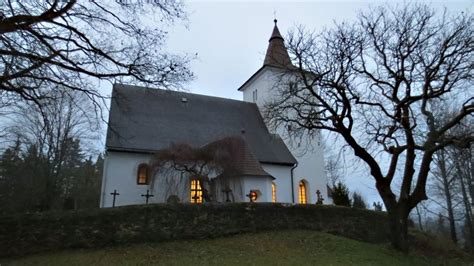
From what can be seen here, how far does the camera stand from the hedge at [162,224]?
34.9 feet

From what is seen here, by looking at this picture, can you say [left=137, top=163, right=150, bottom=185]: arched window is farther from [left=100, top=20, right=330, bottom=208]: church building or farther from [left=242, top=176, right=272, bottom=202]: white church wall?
[left=242, top=176, right=272, bottom=202]: white church wall

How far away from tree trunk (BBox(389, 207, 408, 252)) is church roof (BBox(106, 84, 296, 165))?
995 centimetres

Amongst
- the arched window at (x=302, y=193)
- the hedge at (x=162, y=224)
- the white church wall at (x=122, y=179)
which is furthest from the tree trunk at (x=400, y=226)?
the white church wall at (x=122, y=179)

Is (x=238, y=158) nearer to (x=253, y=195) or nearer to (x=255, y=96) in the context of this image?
(x=253, y=195)

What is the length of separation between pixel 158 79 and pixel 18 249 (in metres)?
7.15

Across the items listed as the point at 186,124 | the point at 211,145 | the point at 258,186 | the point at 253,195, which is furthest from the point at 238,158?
the point at 186,124

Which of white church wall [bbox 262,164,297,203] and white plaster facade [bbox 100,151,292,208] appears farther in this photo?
white church wall [bbox 262,164,297,203]

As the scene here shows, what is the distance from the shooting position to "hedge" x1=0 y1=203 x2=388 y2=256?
1063 centimetres

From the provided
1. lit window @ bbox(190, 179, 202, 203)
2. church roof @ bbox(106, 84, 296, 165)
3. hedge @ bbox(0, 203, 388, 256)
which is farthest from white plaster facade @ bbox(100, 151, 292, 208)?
hedge @ bbox(0, 203, 388, 256)

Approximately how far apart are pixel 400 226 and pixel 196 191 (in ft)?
30.7

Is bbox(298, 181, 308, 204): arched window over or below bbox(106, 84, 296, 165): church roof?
below

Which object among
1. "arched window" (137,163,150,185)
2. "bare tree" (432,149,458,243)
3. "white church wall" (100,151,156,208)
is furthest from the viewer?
"bare tree" (432,149,458,243)

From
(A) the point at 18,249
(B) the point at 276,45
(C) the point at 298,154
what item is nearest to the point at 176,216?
(A) the point at 18,249

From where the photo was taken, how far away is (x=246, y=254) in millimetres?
10695
